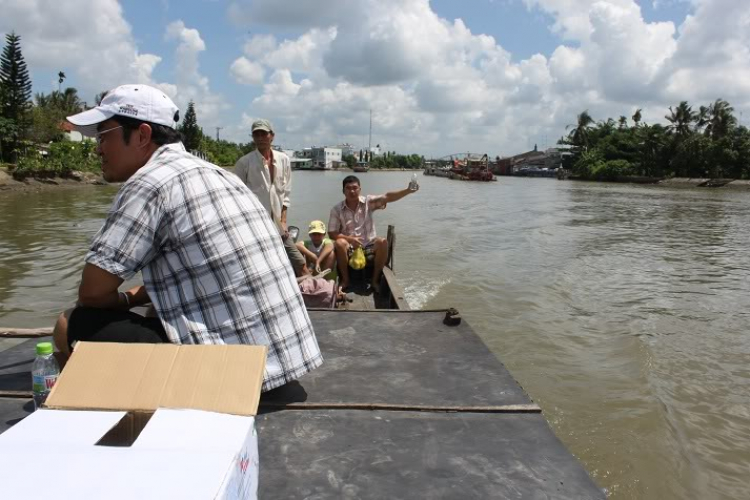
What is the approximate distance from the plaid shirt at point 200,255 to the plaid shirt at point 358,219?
4.24m

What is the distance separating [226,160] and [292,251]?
80.6m

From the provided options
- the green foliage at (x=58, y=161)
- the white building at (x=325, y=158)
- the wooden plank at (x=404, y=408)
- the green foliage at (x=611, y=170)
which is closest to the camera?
the wooden plank at (x=404, y=408)

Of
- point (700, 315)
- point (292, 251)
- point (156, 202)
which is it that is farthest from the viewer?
point (700, 315)

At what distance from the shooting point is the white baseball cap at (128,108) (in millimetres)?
2109

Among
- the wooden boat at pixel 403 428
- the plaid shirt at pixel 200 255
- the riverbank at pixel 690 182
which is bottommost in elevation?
the riverbank at pixel 690 182

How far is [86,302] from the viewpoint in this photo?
2.12 m

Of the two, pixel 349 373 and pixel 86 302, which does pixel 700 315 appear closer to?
pixel 349 373

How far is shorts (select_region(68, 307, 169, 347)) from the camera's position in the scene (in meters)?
2.11

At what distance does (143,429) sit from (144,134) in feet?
3.98

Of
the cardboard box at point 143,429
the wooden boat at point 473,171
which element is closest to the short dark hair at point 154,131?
the cardboard box at point 143,429

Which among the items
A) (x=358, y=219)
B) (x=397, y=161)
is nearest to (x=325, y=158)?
(x=397, y=161)

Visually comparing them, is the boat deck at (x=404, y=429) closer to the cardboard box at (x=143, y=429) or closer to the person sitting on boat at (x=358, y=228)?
the cardboard box at (x=143, y=429)

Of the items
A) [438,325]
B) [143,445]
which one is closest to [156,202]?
[143,445]

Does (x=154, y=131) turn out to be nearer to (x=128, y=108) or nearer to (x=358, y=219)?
(x=128, y=108)
